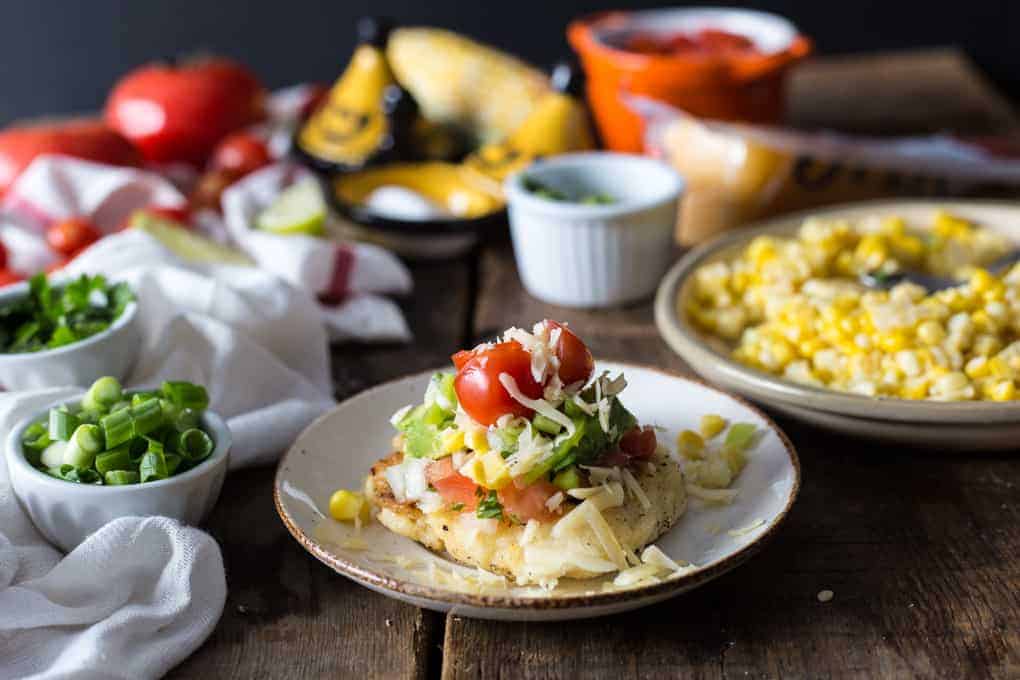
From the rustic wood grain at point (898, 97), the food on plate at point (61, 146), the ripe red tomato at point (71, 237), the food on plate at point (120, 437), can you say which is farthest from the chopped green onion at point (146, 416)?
the rustic wood grain at point (898, 97)

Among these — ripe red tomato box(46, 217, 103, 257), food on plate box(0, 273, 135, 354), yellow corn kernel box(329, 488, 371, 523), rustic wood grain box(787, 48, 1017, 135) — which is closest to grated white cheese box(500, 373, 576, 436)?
yellow corn kernel box(329, 488, 371, 523)

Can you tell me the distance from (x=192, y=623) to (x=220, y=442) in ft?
0.97

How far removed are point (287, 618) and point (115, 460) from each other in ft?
1.11

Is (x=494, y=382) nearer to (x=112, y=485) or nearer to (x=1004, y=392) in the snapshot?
(x=112, y=485)

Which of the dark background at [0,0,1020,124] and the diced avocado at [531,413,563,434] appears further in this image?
the dark background at [0,0,1020,124]

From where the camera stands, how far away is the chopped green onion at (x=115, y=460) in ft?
5.71

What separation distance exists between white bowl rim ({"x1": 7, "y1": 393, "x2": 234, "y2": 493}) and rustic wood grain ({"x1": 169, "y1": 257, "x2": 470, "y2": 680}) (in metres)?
0.17

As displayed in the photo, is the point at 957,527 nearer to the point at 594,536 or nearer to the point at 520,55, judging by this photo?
the point at 594,536

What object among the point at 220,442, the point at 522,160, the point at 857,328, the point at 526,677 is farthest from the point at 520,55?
the point at 526,677

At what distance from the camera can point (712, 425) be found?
1.97m

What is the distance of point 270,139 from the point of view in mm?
3775

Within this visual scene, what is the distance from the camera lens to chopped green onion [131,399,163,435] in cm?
177

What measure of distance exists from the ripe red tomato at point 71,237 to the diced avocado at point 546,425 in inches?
64.3

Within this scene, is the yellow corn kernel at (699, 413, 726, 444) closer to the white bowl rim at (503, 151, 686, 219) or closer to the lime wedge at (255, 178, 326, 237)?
the white bowl rim at (503, 151, 686, 219)
